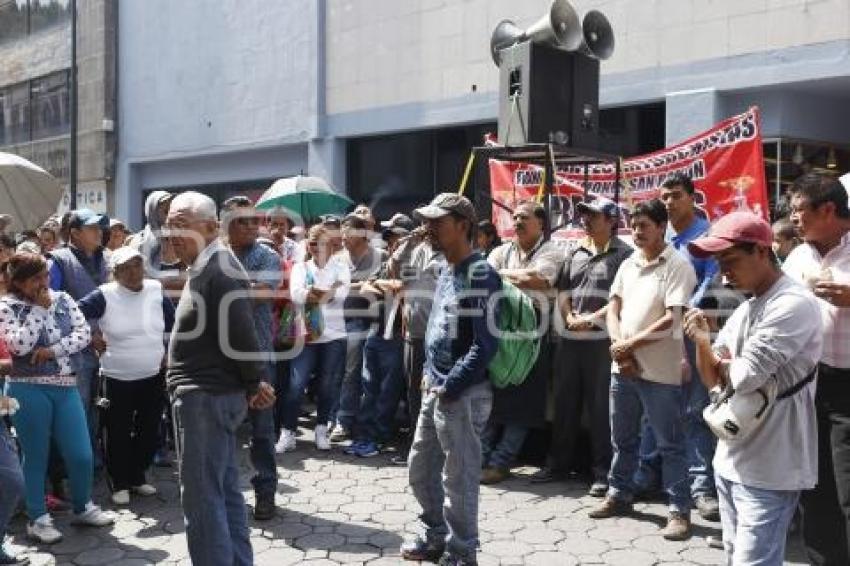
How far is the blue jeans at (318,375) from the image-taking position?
6.79 metres

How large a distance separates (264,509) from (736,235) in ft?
11.0

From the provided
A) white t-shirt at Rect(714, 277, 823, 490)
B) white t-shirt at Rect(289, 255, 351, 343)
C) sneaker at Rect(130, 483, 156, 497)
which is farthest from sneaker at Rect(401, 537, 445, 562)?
white t-shirt at Rect(289, 255, 351, 343)

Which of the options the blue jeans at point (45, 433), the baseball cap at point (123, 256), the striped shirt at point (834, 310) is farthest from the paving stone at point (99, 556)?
the striped shirt at point (834, 310)

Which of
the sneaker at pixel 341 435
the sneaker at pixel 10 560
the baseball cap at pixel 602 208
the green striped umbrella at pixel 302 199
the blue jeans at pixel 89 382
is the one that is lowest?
the sneaker at pixel 10 560

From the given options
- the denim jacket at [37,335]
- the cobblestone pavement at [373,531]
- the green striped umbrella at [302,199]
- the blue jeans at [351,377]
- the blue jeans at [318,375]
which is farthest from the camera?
the green striped umbrella at [302,199]

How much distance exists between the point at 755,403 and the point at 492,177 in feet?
21.3

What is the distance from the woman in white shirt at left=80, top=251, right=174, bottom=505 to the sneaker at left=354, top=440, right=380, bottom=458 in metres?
1.66

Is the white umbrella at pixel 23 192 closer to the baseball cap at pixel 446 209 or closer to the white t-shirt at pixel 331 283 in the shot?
the white t-shirt at pixel 331 283

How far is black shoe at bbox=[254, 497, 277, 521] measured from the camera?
16.8 ft

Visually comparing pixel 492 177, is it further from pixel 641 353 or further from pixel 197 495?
pixel 197 495

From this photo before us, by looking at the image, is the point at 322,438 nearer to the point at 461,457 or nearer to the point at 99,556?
the point at 99,556

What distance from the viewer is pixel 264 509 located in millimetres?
5113

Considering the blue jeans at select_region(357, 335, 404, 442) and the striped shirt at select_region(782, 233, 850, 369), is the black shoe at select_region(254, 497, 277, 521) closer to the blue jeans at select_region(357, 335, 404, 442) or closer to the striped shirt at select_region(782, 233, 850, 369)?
the blue jeans at select_region(357, 335, 404, 442)

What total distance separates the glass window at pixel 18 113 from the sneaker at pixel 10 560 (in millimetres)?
19533
